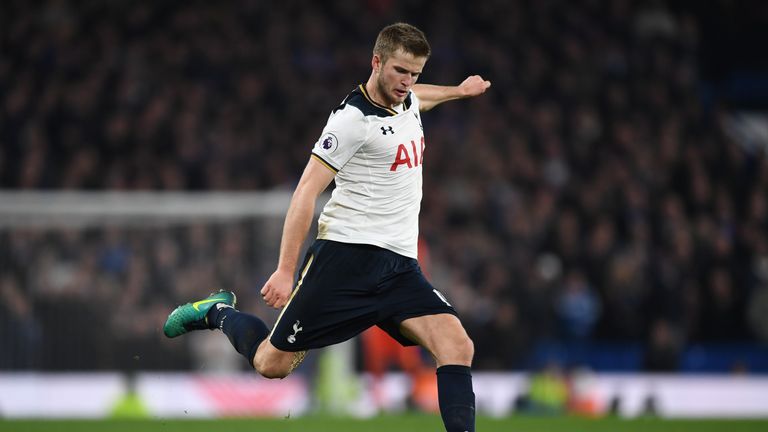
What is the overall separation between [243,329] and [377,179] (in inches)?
47.0

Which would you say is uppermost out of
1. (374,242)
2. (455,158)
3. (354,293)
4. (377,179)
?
(455,158)

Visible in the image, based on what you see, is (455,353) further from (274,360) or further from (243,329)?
(243,329)

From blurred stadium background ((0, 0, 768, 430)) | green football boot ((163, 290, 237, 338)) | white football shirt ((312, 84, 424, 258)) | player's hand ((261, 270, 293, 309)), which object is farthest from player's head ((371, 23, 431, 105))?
blurred stadium background ((0, 0, 768, 430))

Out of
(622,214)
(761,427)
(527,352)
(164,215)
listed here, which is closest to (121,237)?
(164,215)

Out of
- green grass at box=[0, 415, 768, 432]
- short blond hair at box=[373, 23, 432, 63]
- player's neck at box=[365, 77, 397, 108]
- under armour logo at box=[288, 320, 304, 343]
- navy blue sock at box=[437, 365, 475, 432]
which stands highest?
short blond hair at box=[373, 23, 432, 63]

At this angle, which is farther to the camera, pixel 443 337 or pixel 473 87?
pixel 473 87

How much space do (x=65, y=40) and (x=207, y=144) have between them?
278cm

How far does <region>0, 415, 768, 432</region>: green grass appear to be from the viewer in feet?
29.1

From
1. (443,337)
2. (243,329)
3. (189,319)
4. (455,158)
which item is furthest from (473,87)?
(455,158)

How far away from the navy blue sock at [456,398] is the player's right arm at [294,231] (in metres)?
0.84

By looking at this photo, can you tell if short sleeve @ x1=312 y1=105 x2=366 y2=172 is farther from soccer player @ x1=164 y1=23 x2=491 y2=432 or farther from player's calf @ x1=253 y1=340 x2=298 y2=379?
player's calf @ x1=253 y1=340 x2=298 y2=379

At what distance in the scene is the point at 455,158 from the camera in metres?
16.8

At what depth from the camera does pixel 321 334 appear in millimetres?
6023

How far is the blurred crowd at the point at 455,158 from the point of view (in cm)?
1333
